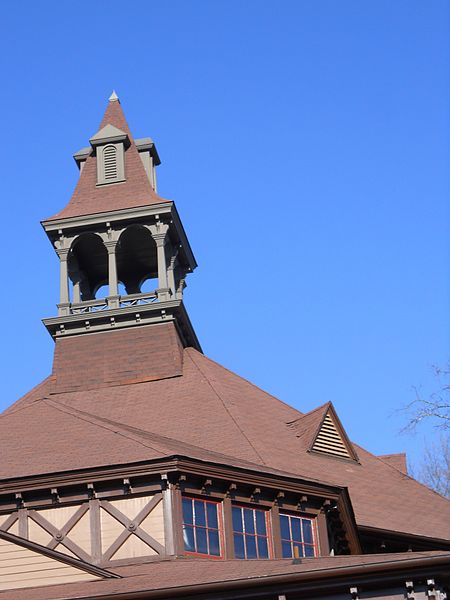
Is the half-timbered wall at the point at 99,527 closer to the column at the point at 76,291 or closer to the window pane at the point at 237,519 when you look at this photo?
the window pane at the point at 237,519

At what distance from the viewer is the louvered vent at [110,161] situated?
39.9 metres

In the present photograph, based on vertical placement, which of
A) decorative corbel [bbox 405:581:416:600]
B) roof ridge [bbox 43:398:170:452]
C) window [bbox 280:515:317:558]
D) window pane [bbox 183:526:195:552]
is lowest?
decorative corbel [bbox 405:581:416:600]

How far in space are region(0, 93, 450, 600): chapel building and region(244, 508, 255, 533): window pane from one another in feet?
0.13

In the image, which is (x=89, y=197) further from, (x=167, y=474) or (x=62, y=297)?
(x=167, y=474)

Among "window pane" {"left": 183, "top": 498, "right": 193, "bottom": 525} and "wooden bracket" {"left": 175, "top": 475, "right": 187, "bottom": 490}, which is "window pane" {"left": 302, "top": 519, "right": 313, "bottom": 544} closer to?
"window pane" {"left": 183, "top": 498, "right": 193, "bottom": 525}

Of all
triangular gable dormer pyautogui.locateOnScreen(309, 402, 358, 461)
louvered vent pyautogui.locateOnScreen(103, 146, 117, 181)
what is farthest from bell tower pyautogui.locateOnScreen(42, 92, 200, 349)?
triangular gable dormer pyautogui.locateOnScreen(309, 402, 358, 461)

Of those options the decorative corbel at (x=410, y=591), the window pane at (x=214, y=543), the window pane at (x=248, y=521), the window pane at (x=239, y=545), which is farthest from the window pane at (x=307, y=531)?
the decorative corbel at (x=410, y=591)

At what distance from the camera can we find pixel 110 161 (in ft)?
132

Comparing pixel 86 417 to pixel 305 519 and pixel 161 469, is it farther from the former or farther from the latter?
pixel 305 519

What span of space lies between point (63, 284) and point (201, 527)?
13.8m

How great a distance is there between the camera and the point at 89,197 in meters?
39.0

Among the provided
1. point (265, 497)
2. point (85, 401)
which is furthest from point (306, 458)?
point (85, 401)

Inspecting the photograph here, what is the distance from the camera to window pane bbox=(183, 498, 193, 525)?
82.9ft

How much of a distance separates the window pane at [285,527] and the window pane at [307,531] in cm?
50
